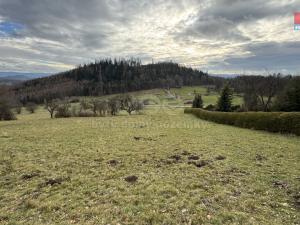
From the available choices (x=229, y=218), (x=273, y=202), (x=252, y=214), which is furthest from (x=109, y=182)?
(x=273, y=202)

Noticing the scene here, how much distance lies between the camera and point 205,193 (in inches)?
202

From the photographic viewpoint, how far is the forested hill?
308ft

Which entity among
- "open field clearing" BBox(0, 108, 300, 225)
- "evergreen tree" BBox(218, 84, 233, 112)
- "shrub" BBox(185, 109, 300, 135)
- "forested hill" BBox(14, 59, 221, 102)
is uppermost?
"forested hill" BBox(14, 59, 221, 102)

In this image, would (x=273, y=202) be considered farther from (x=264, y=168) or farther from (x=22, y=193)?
(x=22, y=193)

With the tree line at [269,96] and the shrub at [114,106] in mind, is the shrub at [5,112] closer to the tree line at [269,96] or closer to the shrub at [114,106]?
the shrub at [114,106]

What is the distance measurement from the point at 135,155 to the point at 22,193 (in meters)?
4.65

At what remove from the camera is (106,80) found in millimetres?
113875

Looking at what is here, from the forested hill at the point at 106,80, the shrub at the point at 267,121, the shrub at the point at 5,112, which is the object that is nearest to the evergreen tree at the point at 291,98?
the shrub at the point at 267,121

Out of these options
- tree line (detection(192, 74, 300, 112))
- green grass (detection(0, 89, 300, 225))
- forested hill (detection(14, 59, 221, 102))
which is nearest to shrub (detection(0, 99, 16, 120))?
green grass (detection(0, 89, 300, 225))

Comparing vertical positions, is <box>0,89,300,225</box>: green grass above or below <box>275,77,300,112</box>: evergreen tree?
below

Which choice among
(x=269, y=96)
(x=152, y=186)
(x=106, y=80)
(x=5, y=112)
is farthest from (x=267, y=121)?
(x=106, y=80)

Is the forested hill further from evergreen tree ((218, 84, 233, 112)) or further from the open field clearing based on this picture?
the open field clearing

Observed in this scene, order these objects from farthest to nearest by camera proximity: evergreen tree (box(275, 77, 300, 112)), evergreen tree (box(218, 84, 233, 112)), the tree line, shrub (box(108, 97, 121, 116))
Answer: shrub (box(108, 97, 121, 116)), evergreen tree (box(218, 84, 233, 112)), the tree line, evergreen tree (box(275, 77, 300, 112))

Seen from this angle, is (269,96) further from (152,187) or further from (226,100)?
(152,187)
